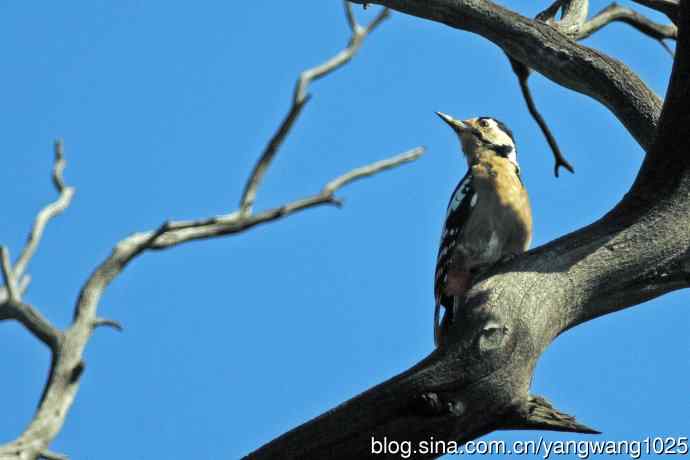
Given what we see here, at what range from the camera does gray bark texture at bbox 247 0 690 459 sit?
10.2 feet

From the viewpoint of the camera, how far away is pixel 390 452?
306cm

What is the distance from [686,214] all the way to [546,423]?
1.05 m

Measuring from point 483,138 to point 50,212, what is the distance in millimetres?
3001

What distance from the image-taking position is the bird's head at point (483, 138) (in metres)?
6.60

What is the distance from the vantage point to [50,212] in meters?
7.11

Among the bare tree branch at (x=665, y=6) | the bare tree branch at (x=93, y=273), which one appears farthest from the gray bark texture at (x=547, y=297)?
the bare tree branch at (x=93, y=273)

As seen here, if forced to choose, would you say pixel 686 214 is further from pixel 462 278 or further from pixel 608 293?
pixel 462 278

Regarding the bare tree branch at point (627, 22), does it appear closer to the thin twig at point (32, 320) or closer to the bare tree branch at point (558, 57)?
the bare tree branch at point (558, 57)

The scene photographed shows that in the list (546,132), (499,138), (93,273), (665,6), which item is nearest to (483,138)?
(499,138)

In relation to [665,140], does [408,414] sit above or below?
below

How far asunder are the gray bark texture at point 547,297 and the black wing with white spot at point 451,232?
1.36 meters

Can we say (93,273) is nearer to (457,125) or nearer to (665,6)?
(457,125)

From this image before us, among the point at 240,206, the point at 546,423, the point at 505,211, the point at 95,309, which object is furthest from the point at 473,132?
the point at 546,423

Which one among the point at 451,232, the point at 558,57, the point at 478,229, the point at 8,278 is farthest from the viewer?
the point at 8,278
